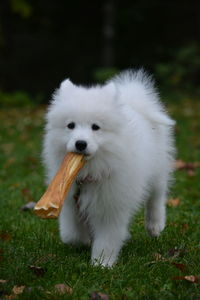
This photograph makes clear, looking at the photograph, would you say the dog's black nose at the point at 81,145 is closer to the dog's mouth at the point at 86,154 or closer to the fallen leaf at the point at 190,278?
the dog's mouth at the point at 86,154

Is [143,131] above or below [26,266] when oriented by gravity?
above

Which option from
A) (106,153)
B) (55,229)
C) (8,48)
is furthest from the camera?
(8,48)

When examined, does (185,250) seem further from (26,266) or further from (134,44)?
(134,44)

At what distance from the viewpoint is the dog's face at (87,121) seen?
4039 millimetres

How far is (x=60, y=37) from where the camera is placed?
2364 centimetres

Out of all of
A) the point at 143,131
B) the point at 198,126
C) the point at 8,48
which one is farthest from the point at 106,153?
the point at 8,48

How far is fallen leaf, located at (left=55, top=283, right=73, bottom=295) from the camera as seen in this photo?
11.4ft

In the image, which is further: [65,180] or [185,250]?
[185,250]

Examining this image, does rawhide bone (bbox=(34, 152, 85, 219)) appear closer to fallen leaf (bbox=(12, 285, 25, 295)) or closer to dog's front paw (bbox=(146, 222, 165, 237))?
fallen leaf (bbox=(12, 285, 25, 295))

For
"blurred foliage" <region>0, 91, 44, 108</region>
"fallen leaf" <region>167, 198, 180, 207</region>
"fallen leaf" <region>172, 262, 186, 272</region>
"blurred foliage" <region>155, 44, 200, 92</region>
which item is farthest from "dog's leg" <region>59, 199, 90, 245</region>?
"blurred foliage" <region>155, 44, 200, 92</region>

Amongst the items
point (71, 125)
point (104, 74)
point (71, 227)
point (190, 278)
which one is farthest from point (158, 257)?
point (104, 74)

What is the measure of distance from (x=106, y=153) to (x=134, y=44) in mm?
19383

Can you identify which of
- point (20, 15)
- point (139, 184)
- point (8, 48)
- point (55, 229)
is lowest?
point (55, 229)

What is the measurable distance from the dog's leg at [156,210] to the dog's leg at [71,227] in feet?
2.52
